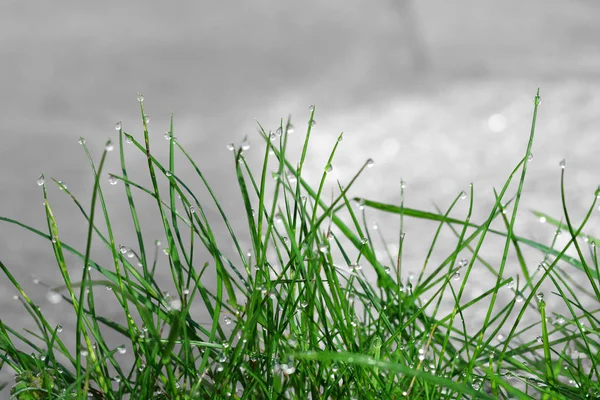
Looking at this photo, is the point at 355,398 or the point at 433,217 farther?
the point at 433,217

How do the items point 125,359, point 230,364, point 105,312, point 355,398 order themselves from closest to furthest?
1. point 230,364
2. point 355,398
3. point 105,312
4. point 125,359

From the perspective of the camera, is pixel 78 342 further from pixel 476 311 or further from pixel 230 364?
pixel 476 311

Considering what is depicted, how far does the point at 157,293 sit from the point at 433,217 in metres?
0.36

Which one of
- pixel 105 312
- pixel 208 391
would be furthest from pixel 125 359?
pixel 208 391

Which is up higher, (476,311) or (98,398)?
(476,311)

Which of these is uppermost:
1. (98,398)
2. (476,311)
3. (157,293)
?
(476,311)

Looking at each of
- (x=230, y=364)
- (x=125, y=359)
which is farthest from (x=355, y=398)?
(x=125, y=359)

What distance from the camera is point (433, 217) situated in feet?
2.80

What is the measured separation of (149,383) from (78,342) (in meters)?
0.10

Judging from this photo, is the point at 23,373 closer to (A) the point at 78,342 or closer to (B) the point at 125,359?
(A) the point at 78,342

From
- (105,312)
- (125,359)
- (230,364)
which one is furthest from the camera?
(125,359)

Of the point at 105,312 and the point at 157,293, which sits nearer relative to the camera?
the point at 157,293

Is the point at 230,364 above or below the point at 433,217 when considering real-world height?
below

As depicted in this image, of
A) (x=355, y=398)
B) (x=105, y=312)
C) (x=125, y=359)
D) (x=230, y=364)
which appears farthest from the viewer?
(x=125, y=359)
